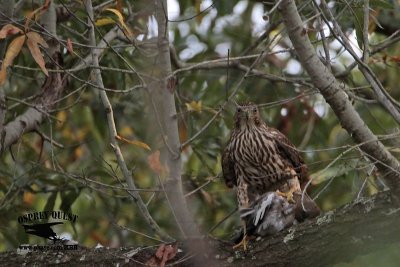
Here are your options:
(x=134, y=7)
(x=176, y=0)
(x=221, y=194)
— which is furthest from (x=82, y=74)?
(x=221, y=194)

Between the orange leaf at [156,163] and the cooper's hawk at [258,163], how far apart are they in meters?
1.32

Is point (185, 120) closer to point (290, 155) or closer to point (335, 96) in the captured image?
point (290, 155)

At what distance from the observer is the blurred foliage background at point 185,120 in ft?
20.3

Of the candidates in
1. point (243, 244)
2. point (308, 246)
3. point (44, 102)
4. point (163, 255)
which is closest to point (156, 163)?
point (163, 255)

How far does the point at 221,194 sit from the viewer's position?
7.69 meters

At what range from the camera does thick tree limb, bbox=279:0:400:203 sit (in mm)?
4410

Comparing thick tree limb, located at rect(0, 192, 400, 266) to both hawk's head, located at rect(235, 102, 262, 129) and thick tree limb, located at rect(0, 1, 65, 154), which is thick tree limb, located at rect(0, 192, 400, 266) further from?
hawk's head, located at rect(235, 102, 262, 129)

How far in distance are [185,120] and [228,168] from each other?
2.58 ft

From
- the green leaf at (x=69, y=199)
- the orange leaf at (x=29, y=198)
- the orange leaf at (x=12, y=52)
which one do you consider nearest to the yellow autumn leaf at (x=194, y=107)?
the green leaf at (x=69, y=199)

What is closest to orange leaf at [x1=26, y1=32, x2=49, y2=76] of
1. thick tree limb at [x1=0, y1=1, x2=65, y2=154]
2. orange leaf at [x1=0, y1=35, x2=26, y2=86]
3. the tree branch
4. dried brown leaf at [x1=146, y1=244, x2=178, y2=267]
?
orange leaf at [x1=0, y1=35, x2=26, y2=86]

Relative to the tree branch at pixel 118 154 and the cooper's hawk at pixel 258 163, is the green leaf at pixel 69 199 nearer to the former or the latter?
the cooper's hawk at pixel 258 163

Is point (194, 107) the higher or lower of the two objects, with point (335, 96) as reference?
higher

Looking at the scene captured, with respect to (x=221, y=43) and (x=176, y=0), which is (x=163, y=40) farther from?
(x=221, y=43)

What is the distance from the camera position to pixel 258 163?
19.8 ft
